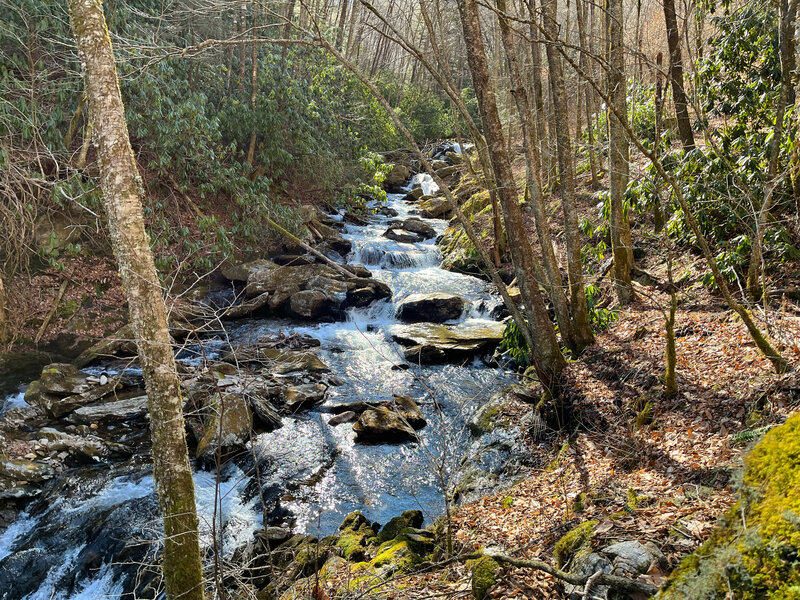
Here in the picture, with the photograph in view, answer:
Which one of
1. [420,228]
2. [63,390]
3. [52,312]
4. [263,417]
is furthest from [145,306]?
[420,228]

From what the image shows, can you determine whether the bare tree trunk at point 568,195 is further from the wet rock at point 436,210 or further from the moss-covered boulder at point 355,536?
the wet rock at point 436,210

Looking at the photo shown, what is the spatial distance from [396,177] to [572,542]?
22386 millimetres

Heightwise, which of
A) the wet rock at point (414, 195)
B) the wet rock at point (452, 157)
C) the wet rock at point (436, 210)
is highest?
the wet rock at point (452, 157)

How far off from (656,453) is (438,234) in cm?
1384

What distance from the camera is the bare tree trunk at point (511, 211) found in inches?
234

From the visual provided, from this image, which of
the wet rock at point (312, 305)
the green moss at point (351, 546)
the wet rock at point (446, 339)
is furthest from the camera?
the wet rock at point (312, 305)

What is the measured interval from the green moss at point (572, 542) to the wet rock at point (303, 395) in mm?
5692

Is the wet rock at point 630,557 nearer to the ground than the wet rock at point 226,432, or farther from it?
farther from it

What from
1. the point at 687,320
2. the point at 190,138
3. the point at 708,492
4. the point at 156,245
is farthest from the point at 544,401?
the point at 190,138

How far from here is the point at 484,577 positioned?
3.30 meters

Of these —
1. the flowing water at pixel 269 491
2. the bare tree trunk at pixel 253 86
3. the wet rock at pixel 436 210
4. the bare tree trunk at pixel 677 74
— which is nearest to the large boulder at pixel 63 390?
the flowing water at pixel 269 491

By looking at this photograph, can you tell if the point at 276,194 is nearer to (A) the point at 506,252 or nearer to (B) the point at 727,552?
(A) the point at 506,252

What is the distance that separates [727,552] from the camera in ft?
5.05

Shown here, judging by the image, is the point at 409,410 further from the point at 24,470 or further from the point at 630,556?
the point at 630,556
